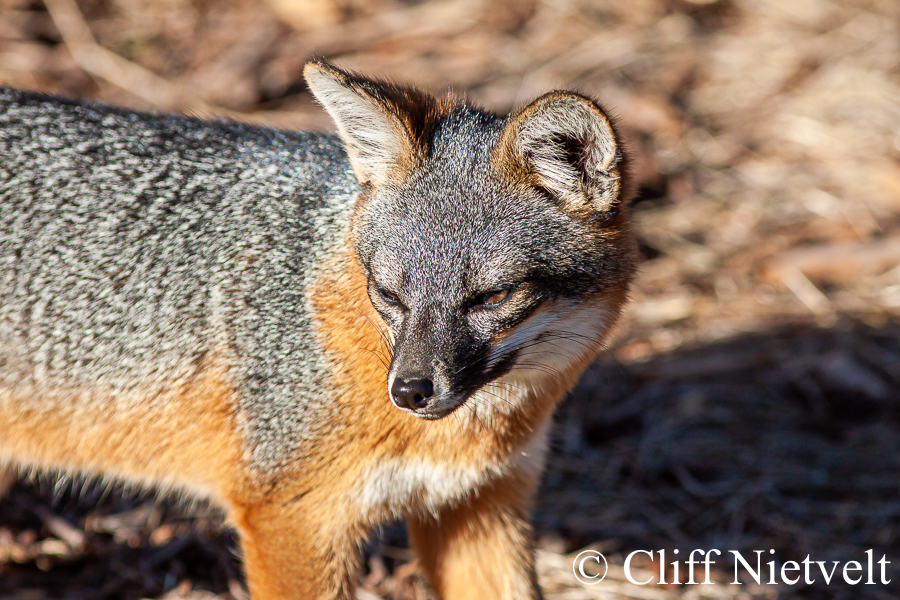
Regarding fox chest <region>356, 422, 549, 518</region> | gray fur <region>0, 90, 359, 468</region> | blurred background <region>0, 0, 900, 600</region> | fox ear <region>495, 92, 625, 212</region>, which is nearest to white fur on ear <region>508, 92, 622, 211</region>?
fox ear <region>495, 92, 625, 212</region>

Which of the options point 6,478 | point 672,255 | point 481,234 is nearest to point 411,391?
point 481,234

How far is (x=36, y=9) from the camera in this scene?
296 inches

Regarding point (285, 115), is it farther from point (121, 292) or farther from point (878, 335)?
Answer: point (878, 335)

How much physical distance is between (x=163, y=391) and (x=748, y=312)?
12.8 ft

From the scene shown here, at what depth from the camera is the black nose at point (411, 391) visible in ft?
9.13

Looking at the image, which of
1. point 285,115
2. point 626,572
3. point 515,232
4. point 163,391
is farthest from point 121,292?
point 285,115

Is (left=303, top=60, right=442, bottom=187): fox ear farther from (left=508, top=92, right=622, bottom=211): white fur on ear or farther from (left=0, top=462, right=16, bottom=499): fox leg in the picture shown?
(left=0, top=462, right=16, bottom=499): fox leg

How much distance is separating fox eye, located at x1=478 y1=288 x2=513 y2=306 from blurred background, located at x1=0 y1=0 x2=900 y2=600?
2.03 meters

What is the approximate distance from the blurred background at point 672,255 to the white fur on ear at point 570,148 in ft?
7.18

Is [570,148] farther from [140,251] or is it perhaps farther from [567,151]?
[140,251]

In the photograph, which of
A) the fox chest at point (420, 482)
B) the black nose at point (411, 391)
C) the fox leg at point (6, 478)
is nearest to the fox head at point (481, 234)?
the black nose at point (411, 391)

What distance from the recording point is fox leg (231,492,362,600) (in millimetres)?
3367

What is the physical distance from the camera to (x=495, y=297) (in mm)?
2984

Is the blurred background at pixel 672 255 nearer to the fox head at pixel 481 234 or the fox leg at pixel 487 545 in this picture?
the fox leg at pixel 487 545
